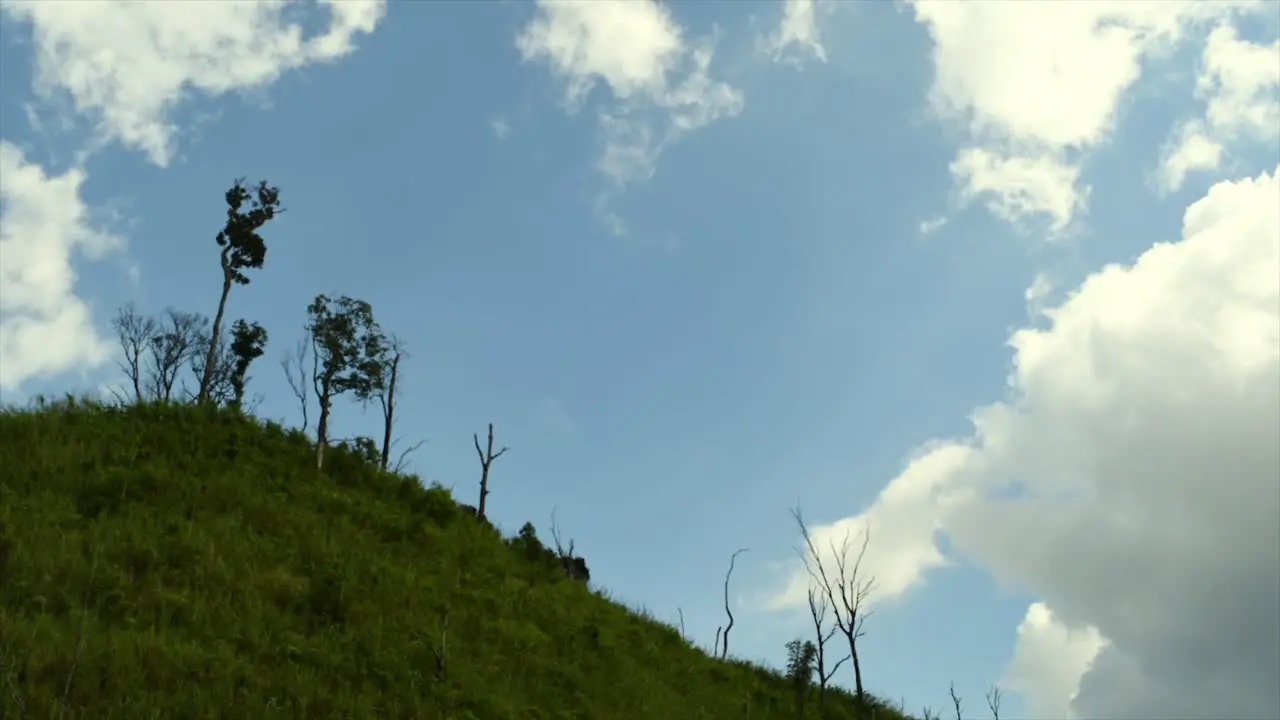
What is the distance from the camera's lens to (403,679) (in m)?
17.8

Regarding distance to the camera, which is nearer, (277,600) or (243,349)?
(277,600)

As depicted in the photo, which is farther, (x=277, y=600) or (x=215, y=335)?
(x=215, y=335)

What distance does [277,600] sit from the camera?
65.0 feet

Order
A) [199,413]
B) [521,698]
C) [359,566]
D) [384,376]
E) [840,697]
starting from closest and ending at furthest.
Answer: [521,698] → [359,566] → [199,413] → [840,697] → [384,376]

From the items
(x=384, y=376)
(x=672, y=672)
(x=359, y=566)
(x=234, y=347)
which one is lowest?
(x=672, y=672)

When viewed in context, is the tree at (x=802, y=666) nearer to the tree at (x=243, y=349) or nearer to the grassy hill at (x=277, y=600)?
the grassy hill at (x=277, y=600)

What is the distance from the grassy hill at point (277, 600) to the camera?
15.3 meters

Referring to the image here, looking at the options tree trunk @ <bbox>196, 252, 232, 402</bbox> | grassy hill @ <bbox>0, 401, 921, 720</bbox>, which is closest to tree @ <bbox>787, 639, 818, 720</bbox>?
grassy hill @ <bbox>0, 401, 921, 720</bbox>

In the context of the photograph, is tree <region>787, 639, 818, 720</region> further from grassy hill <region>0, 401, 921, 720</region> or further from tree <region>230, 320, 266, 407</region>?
tree <region>230, 320, 266, 407</region>

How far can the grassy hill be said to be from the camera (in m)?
15.3

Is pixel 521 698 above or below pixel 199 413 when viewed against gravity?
below

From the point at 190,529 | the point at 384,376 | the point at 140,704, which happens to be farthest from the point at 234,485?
the point at 384,376

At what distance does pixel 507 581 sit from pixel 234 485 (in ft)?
24.7

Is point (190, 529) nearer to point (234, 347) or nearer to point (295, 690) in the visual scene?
point (295, 690)
